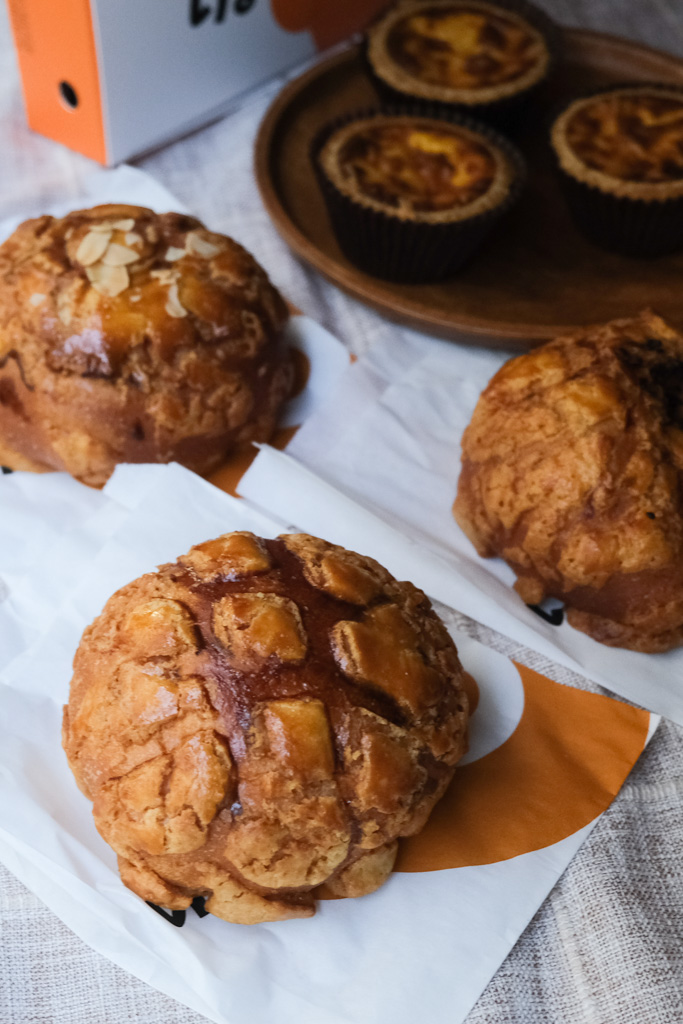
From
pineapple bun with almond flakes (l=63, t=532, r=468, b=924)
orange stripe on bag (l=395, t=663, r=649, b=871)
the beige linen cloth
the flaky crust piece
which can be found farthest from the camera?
the flaky crust piece

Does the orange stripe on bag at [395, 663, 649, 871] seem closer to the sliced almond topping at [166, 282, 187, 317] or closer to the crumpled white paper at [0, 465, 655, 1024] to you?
the crumpled white paper at [0, 465, 655, 1024]

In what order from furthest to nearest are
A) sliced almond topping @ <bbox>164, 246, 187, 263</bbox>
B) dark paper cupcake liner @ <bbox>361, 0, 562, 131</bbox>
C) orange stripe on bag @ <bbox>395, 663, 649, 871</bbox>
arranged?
dark paper cupcake liner @ <bbox>361, 0, 562, 131</bbox> < sliced almond topping @ <bbox>164, 246, 187, 263</bbox> < orange stripe on bag @ <bbox>395, 663, 649, 871</bbox>

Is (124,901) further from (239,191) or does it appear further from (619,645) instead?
(239,191)

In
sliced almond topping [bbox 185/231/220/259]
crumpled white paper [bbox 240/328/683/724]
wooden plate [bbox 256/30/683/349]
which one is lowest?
crumpled white paper [bbox 240/328/683/724]

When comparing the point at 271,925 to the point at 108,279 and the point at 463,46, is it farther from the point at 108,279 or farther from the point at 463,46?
the point at 463,46

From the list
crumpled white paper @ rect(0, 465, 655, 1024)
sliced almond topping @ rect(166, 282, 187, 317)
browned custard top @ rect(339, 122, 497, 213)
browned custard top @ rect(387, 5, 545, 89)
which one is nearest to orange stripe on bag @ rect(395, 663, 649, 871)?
crumpled white paper @ rect(0, 465, 655, 1024)

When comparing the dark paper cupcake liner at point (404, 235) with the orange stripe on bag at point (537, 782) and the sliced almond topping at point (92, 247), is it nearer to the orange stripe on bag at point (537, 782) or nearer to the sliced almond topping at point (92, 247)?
the sliced almond topping at point (92, 247)
